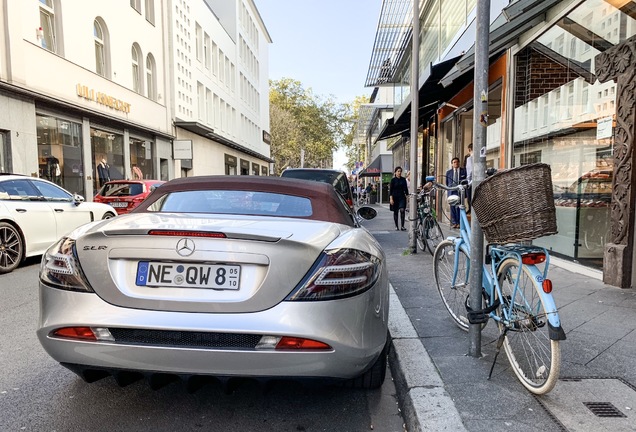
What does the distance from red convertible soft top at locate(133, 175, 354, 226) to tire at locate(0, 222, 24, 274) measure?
199 inches

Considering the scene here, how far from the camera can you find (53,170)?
47.9 ft

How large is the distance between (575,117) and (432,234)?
283 centimetres

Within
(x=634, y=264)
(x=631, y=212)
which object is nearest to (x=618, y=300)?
(x=634, y=264)

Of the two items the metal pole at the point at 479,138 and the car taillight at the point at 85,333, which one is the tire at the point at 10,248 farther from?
the metal pole at the point at 479,138

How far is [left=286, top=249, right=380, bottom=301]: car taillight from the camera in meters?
2.21

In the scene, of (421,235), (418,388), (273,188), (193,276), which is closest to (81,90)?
(421,235)

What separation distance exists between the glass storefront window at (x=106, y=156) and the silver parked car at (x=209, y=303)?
16505mm

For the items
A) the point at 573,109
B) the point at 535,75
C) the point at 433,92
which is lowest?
the point at 573,109

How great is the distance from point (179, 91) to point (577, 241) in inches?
886

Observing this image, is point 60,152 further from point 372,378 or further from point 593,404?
point 593,404

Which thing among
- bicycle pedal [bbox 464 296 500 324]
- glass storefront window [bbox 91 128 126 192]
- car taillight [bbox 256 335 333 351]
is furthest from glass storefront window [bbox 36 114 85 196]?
bicycle pedal [bbox 464 296 500 324]

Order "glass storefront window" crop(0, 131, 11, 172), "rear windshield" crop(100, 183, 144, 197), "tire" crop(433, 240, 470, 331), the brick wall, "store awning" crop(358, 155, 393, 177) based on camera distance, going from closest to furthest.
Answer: "tire" crop(433, 240, 470, 331) < the brick wall < "rear windshield" crop(100, 183, 144, 197) < "glass storefront window" crop(0, 131, 11, 172) < "store awning" crop(358, 155, 393, 177)

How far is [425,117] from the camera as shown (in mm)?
17734

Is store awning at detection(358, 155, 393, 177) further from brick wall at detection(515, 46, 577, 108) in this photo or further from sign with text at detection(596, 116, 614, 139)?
sign with text at detection(596, 116, 614, 139)
